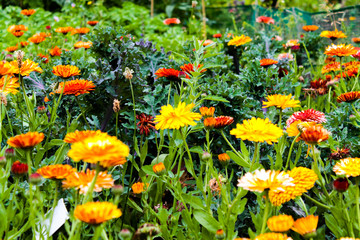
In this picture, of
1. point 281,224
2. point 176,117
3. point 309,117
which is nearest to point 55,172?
point 176,117

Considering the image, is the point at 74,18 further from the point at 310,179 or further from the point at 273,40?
the point at 310,179

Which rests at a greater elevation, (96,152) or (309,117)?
(96,152)

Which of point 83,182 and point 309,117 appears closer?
point 83,182

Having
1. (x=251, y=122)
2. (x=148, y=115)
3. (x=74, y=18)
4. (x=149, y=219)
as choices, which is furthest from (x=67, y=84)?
(x=74, y=18)

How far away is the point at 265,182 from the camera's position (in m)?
0.78

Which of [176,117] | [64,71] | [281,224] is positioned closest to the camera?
[281,224]

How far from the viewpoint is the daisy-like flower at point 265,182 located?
0.77 metres

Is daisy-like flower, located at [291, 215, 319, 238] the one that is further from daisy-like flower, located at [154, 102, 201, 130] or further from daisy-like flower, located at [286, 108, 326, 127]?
daisy-like flower, located at [286, 108, 326, 127]

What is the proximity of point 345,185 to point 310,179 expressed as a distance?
0.26 feet

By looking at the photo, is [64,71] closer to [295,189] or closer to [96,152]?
[96,152]

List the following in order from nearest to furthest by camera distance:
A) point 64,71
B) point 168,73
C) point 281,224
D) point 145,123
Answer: point 281,224, point 64,71, point 168,73, point 145,123

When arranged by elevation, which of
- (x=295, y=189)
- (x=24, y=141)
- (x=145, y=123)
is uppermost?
(x=24, y=141)

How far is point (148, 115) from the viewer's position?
1.61 meters

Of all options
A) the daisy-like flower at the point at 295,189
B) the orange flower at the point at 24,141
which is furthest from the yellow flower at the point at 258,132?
the orange flower at the point at 24,141
